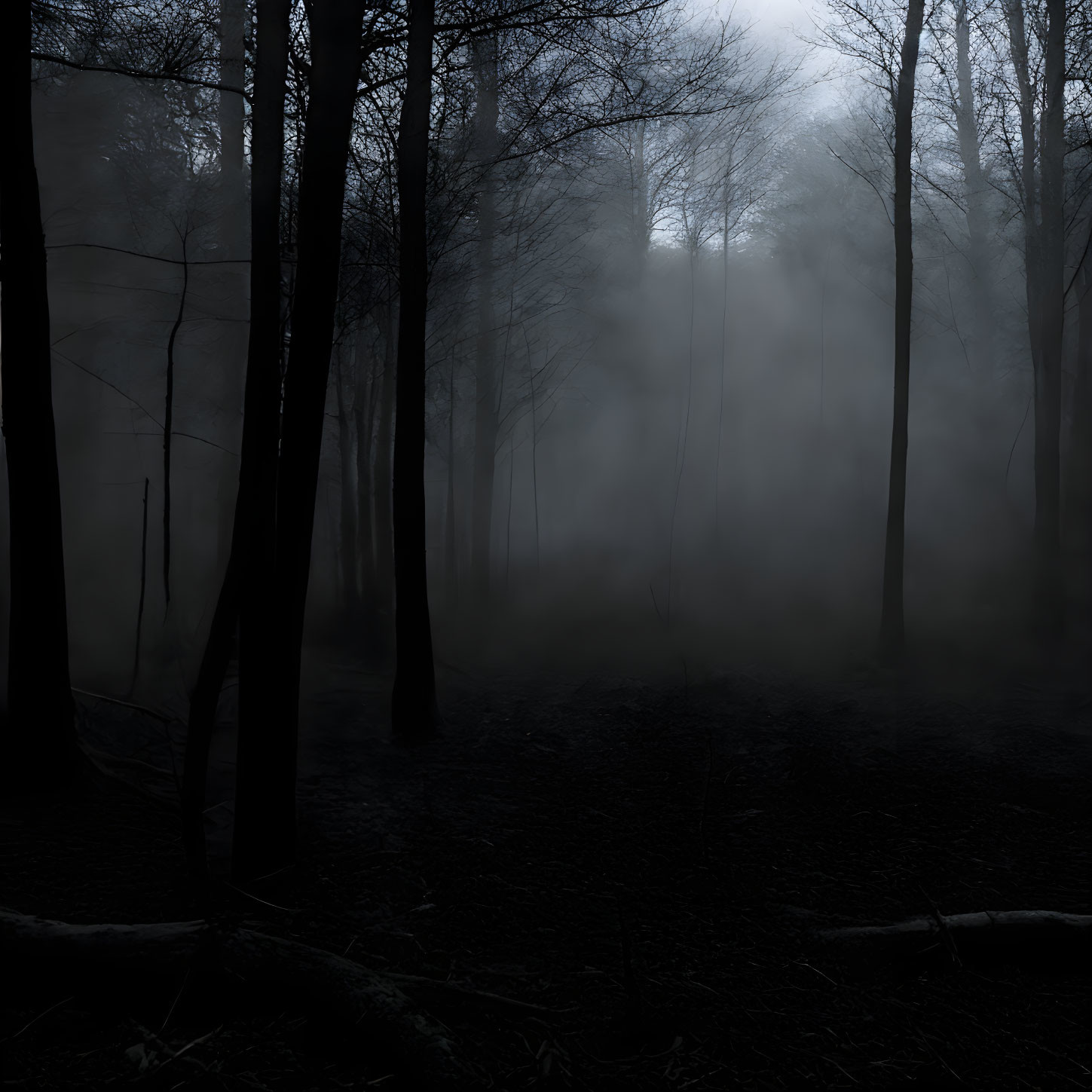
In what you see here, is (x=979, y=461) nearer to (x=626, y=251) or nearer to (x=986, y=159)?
(x=986, y=159)

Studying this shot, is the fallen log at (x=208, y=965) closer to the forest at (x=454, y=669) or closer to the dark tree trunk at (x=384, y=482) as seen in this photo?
the forest at (x=454, y=669)

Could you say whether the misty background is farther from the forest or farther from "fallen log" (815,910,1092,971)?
"fallen log" (815,910,1092,971)

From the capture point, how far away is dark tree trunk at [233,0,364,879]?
4.54m

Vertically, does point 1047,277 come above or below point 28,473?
above

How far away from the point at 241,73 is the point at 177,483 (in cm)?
1470

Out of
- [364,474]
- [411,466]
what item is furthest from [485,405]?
[411,466]

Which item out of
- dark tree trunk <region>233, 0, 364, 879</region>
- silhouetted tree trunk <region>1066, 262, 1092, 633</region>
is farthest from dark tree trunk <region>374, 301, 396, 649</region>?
silhouetted tree trunk <region>1066, 262, 1092, 633</region>

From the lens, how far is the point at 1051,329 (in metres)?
11.7

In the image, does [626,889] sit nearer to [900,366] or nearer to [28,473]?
[28,473]

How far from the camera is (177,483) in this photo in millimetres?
20812

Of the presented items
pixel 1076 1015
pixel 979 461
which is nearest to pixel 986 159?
pixel 979 461

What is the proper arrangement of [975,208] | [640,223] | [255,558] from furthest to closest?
[640,223]
[975,208]
[255,558]

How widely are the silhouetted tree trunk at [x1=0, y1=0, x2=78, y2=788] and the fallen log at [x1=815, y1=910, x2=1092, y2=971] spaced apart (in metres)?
5.05

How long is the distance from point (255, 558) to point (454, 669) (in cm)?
670
